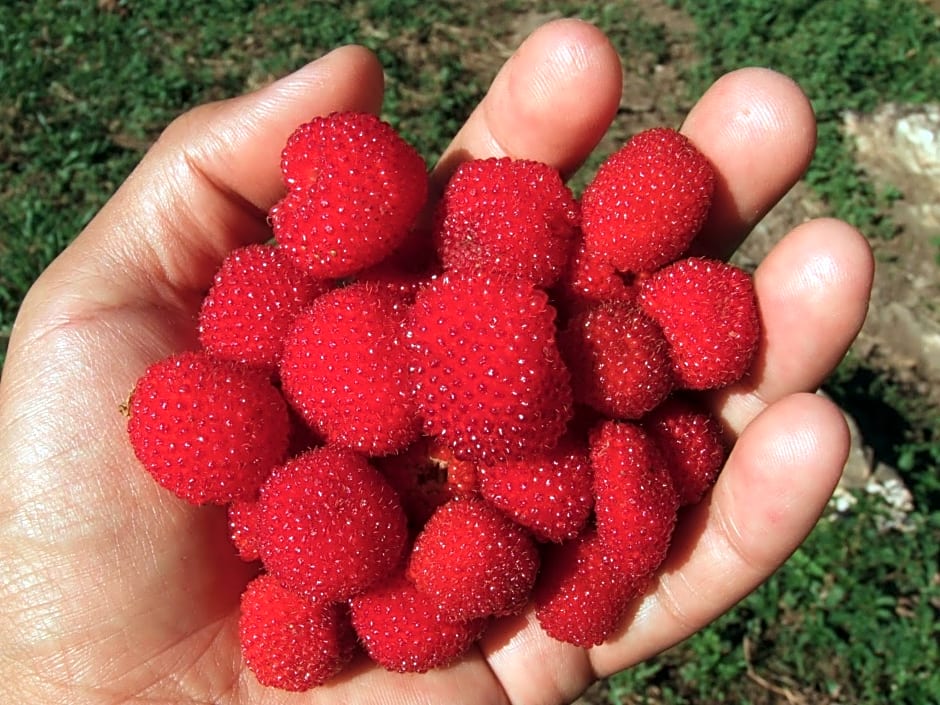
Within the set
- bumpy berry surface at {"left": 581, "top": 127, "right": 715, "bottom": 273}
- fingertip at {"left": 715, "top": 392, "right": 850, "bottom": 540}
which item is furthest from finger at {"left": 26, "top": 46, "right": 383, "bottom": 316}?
fingertip at {"left": 715, "top": 392, "right": 850, "bottom": 540}

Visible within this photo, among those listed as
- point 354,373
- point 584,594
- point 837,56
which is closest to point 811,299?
point 584,594

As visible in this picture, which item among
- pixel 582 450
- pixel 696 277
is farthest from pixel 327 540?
pixel 696 277

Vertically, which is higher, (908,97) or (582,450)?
(582,450)

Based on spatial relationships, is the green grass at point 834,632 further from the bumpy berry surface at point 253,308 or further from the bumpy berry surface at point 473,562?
the bumpy berry surface at point 253,308

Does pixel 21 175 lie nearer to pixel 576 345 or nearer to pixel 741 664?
pixel 576 345

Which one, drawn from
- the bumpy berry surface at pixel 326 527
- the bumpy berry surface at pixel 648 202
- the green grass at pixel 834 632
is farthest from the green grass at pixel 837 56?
the bumpy berry surface at pixel 326 527

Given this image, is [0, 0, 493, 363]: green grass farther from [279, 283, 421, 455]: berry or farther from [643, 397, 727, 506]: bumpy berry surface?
[643, 397, 727, 506]: bumpy berry surface

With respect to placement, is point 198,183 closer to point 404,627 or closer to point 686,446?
point 404,627
